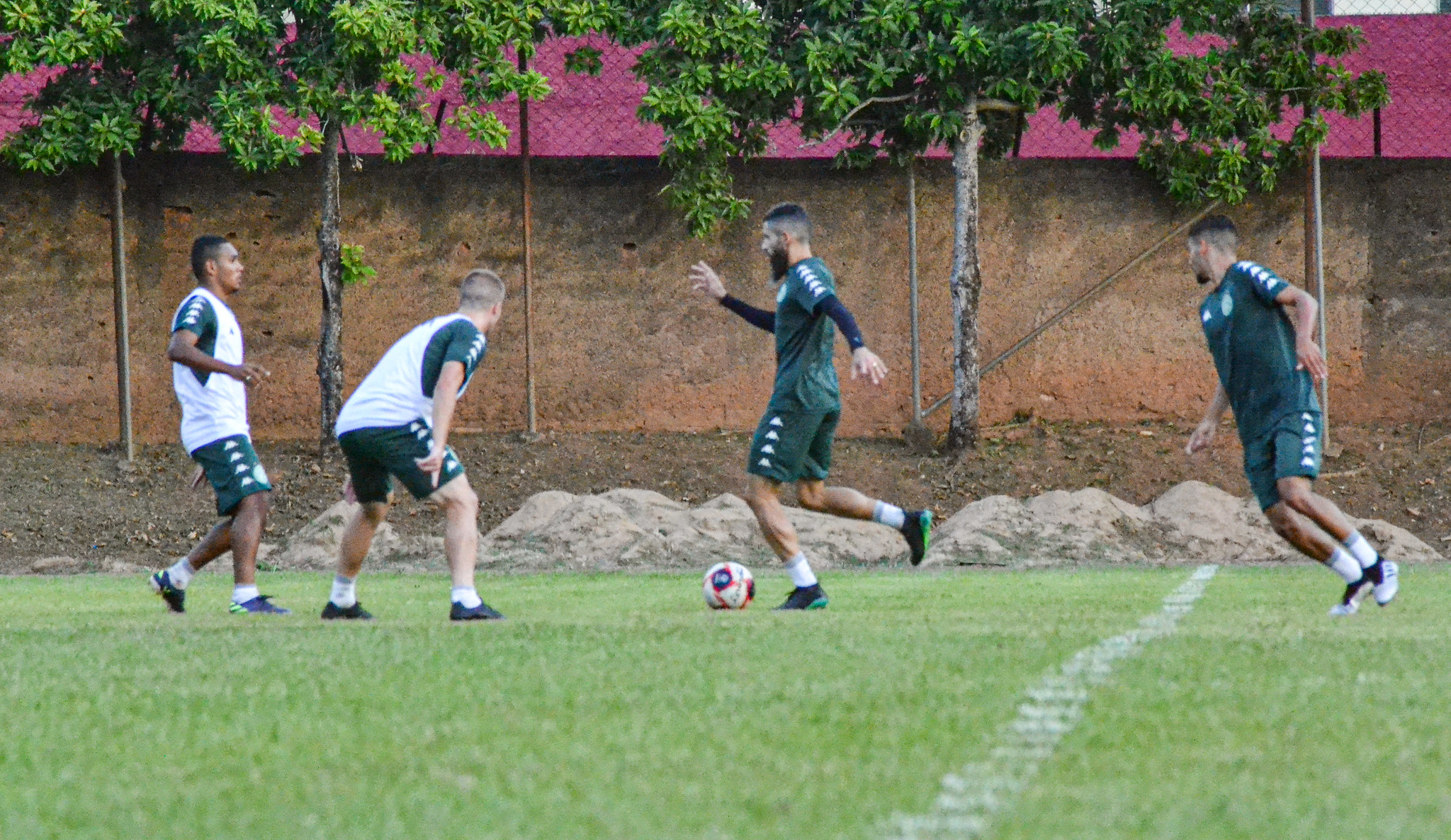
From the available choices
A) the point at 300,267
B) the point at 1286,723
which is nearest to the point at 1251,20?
the point at 300,267

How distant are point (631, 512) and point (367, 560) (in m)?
2.26

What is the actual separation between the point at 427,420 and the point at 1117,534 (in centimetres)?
868

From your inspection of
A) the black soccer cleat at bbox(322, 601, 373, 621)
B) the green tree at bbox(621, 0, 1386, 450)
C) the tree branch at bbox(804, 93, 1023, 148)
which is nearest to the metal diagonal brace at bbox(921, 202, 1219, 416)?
the green tree at bbox(621, 0, 1386, 450)

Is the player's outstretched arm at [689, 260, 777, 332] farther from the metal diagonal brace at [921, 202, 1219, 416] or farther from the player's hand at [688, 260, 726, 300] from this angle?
the metal diagonal brace at [921, 202, 1219, 416]

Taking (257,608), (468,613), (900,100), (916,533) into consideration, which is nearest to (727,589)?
(916,533)

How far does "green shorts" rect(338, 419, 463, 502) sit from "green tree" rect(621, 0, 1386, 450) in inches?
359

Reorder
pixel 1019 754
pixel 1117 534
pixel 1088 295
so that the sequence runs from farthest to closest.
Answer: pixel 1088 295 → pixel 1117 534 → pixel 1019 754

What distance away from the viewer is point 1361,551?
7961 millimetres

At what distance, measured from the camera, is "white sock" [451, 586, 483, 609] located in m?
7.41

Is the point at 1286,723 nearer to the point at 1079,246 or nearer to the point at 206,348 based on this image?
the point at 206,348

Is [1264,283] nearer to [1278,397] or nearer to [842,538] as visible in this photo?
[1278,397]

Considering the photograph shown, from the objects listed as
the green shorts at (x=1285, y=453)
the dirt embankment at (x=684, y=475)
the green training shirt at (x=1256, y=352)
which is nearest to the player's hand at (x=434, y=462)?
the green training shirt at (x=1256, y=352)

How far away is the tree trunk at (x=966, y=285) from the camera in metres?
16.8

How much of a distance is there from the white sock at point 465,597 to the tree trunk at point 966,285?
10146mm
